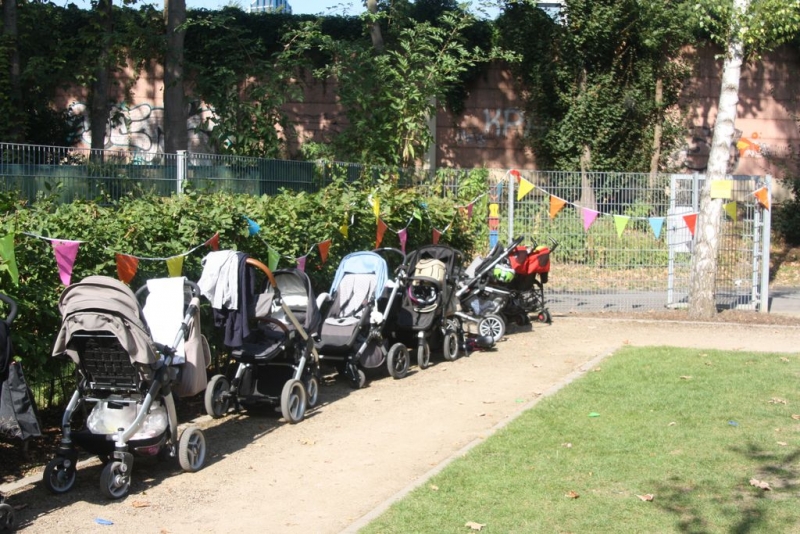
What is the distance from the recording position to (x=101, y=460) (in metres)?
7.32

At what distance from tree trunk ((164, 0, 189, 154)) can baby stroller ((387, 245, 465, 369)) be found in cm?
876

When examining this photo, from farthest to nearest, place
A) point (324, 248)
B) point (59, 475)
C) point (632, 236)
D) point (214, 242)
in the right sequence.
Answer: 1. point (632, 236)
2. point (324, 248)
3. point (214, 242)
4. point (59, 475)

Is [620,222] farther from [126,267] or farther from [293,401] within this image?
[126,267]

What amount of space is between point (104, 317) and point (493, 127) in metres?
22.1

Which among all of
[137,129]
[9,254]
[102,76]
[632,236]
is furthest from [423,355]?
[137,129]

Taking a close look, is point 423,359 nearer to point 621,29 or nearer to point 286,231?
point 286,231

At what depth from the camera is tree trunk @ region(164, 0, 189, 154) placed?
1969cm

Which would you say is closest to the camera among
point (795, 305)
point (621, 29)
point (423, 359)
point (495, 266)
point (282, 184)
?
point (423, 359)

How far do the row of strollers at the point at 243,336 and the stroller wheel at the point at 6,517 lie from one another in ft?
2.39

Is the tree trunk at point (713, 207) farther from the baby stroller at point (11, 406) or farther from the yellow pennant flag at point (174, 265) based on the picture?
the baby stroller at point (11, 406)

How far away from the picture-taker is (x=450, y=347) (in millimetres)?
12406

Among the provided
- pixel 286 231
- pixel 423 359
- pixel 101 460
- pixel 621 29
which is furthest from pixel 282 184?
pixel 621 29

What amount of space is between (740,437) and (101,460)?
5189 mm

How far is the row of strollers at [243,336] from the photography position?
22.6ft
